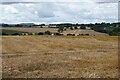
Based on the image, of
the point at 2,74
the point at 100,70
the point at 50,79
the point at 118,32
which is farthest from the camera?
the point at 118,32

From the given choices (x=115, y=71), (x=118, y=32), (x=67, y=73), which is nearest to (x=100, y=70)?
(x=115, y=71)

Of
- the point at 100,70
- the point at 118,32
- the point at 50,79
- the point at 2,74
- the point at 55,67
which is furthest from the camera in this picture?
the point at 118,32

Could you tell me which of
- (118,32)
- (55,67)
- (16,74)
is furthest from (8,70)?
(118,32)

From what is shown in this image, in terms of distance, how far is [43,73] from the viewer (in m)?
19.2

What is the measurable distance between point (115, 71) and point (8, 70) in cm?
679

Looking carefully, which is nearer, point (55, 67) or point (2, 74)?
point (2, 74)

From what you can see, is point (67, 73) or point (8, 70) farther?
point (8, 70)

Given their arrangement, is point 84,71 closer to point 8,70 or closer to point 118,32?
point 8,70

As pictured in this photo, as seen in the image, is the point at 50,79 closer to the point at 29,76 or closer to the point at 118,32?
the point at 29,76

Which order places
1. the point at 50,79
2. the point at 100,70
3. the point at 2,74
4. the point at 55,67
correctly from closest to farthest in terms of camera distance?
1. the point at 50,79
2. the point at 2,74
3. the point at 100,70
4. the point at 55,67

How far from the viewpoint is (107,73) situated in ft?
62.7

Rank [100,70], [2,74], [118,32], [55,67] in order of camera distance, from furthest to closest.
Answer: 1. [118,32]
2. [55,67]
3. [100,70]
4. [2,74]

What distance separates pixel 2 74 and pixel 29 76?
1.79 meters

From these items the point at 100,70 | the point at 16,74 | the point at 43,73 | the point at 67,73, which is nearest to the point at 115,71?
the point at 100,70
